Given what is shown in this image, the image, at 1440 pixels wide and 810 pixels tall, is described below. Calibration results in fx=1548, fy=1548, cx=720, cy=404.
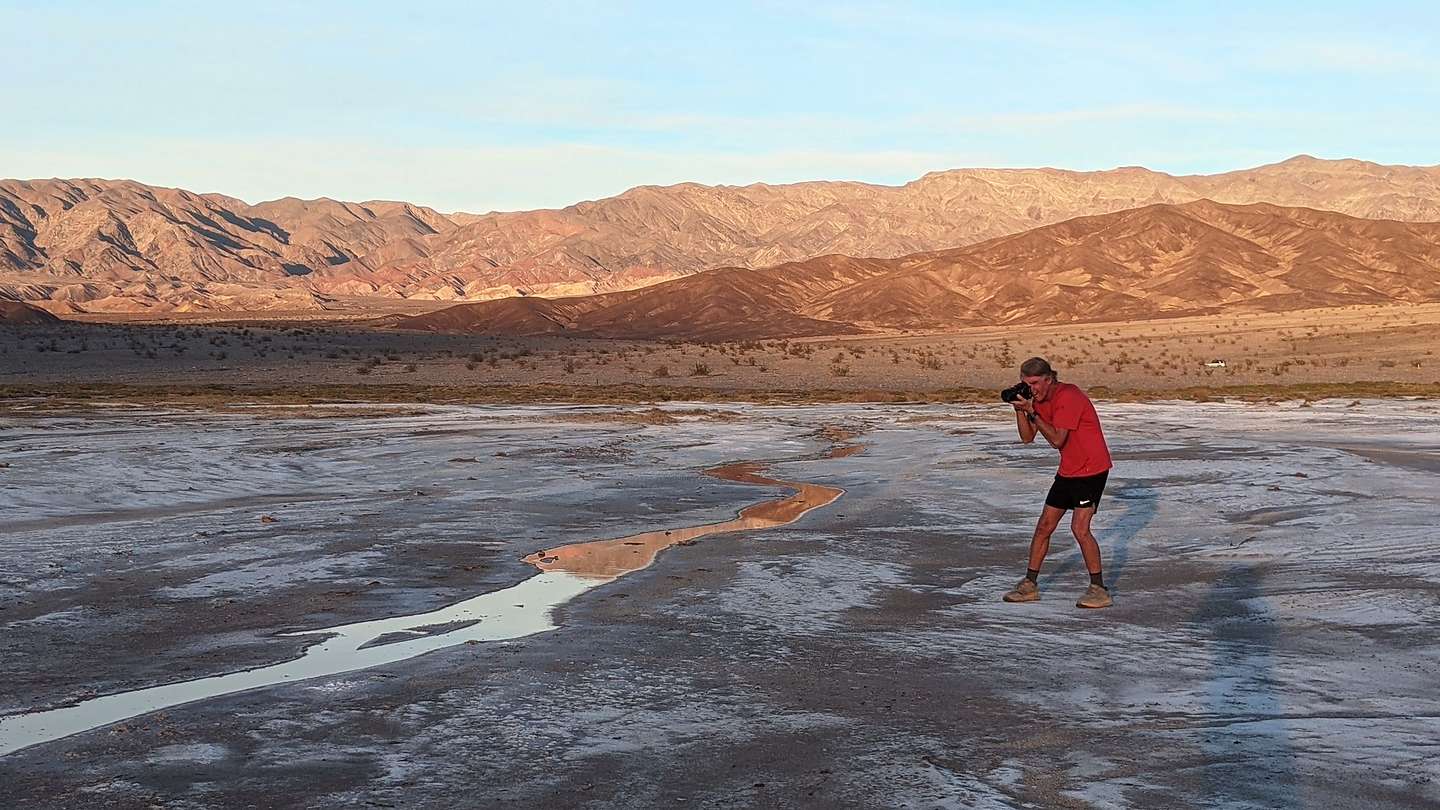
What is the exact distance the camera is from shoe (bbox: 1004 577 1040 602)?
10.2 m

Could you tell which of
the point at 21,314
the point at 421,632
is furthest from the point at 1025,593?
the point at 21,314

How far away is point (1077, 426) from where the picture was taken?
10102 millimetres

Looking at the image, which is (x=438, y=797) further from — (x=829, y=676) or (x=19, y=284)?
(x=19, y=284)

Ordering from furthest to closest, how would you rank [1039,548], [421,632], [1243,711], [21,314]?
[21,314] → [1039,548] → [421,632] → [1243,711]

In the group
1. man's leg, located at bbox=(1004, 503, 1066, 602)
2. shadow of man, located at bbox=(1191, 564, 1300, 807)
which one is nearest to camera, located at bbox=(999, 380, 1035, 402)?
man's leg, located at bbox=(1004, 503, 1066, 602)

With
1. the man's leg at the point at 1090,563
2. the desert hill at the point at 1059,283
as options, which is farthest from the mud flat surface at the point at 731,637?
the desert hill at the point at 1059,283

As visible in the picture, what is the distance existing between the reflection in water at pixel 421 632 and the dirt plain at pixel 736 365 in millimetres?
22979

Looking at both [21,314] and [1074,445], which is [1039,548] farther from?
[21,314]

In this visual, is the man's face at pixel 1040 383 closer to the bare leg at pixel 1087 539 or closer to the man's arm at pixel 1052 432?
the man's arm at pixel 1052 432

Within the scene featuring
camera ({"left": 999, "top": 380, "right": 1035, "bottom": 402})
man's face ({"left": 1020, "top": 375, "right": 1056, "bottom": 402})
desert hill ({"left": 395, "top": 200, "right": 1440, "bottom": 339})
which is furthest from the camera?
desert hill ({"left": 395, "top": 200, "right": 1440, "bottom": 339})

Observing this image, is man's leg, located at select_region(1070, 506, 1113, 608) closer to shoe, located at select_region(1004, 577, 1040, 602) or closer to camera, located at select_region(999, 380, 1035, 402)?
shoe, located at select_region(1004, 577, 1040, 602)

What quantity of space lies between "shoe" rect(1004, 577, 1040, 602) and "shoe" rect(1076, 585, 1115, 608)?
31cm

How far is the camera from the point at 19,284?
596 ft

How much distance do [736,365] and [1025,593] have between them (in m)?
42.8
